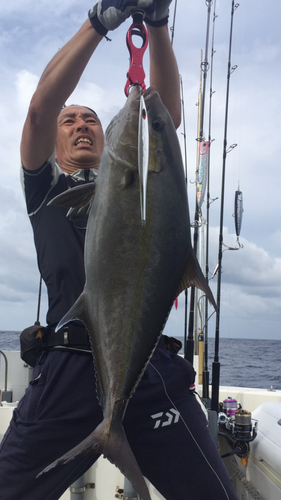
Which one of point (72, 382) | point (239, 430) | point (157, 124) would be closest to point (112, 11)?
point (157, 124)

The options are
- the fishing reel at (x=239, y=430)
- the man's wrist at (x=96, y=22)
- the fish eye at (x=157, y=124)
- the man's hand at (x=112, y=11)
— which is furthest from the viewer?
the fishing reel at (x=239, y=430)

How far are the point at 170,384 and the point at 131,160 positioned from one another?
117 centimetres

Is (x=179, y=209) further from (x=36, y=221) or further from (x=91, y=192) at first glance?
(x=36, y=221)

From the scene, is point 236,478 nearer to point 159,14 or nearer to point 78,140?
point 78,140

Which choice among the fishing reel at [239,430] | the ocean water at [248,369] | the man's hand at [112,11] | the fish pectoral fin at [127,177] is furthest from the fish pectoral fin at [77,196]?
the ocean water at [248,369]

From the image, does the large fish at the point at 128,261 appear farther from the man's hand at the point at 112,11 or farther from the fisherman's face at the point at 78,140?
the fisherman's face at the point at 78,140

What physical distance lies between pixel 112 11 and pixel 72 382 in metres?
1.63

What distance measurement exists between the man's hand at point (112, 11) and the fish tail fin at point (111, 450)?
1612mm

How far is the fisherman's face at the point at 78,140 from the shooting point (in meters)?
2.54

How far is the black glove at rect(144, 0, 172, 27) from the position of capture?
1913mm

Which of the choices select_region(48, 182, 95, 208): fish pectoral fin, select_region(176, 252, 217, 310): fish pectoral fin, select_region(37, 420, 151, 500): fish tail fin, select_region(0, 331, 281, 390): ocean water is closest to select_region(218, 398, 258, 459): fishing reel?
select_region(37, 420, 151, 500): fish tail fin

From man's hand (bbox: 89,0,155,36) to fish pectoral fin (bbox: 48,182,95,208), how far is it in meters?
0.76

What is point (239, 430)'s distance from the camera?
3.43m

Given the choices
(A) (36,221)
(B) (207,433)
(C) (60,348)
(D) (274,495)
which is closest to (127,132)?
(A) (36,221)
